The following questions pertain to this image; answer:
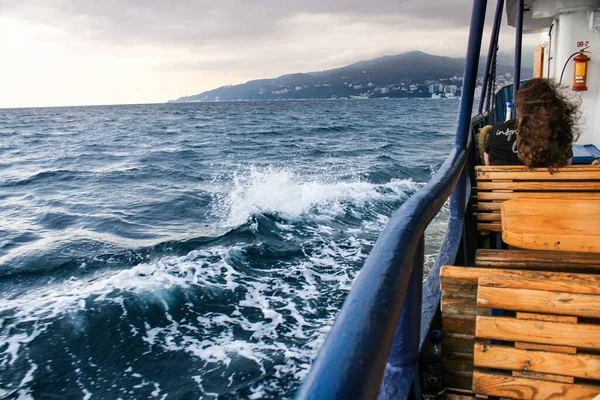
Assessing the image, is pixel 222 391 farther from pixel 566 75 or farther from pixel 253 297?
pixel 566 75

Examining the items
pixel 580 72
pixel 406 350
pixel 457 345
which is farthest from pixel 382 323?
pixel 580 72

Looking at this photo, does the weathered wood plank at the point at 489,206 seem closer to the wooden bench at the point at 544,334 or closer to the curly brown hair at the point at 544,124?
the curly brown hair at the point at 544,124

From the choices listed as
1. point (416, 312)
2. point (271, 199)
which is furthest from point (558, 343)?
point (271, 199)

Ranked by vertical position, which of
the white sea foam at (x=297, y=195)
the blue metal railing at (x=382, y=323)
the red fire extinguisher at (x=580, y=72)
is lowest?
the white sea foam at (x=297, y=195)

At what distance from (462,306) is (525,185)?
5.93ft

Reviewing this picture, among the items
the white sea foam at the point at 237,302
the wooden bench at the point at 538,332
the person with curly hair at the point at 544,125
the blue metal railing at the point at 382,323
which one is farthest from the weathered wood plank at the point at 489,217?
the white sea foam at the point at 237,302

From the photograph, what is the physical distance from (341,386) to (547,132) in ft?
9.79

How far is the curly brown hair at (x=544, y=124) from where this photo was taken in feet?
10.1

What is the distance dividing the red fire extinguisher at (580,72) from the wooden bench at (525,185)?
6.90m

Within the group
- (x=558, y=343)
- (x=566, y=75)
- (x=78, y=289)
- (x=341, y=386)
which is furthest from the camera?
(x=566, y=75)

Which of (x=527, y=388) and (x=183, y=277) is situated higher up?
(x=527, y=388)

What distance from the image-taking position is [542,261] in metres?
2.46

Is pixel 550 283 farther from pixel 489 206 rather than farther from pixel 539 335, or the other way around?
pixel 489 206

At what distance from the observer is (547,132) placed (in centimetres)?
309
